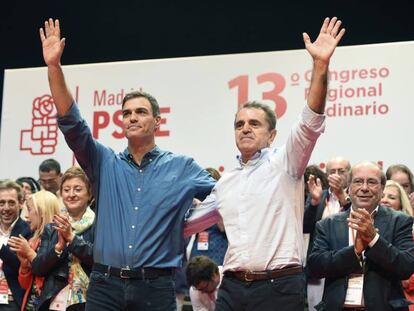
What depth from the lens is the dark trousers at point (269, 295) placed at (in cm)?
346

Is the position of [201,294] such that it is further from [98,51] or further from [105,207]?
[98,51]

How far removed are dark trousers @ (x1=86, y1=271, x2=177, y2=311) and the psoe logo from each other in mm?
4174

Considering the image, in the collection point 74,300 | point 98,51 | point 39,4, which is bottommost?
point 74,300

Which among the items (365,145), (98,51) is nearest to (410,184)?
(365,145)

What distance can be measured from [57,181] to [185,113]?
52.2 inches

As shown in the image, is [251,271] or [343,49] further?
[343,49]

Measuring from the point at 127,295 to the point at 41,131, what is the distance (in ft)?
14.7

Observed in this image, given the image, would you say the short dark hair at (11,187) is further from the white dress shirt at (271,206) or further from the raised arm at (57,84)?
the white dress shirt at (271,206)

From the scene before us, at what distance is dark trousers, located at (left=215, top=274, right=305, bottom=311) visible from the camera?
11.3ft

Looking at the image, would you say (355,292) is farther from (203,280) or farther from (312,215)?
(203,280)

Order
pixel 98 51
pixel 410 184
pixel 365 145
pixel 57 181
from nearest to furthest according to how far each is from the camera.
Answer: pixel 410 184 < pixel 365 145 < pixel 57 181 < pixel 98 51

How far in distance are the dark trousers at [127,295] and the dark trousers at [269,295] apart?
308 mm

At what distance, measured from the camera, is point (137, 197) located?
3812mm

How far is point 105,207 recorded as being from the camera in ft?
Result: 12.6
